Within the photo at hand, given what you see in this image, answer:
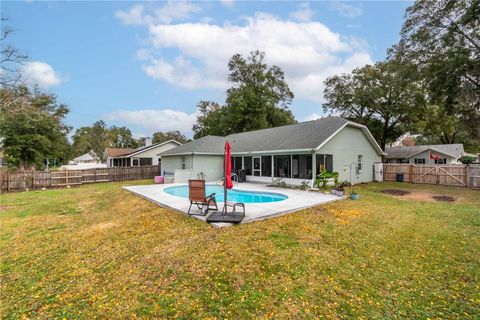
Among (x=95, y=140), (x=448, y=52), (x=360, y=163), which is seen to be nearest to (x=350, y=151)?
(x=360, y=163)

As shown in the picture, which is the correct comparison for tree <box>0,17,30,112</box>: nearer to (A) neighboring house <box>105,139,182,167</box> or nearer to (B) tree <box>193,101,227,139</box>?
(A) neighboring house <box>105,139,182,167</box>

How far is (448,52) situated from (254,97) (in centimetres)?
2250

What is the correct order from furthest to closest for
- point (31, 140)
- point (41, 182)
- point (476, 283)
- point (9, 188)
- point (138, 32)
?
point (31, 140) < point (41, 182) < point (9, 188) < point (138, 32) < point (476, 283)

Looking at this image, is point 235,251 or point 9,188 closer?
point 235,251

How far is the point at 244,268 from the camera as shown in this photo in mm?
4125

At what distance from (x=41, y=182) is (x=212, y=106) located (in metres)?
31.4

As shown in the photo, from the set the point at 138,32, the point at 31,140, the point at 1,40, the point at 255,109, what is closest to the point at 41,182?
the point at 31,140

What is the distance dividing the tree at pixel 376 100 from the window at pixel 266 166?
1622 centimetres

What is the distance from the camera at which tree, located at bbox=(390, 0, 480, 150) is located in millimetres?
12891

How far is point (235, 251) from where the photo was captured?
188 inches

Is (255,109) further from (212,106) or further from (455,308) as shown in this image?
(455,308)

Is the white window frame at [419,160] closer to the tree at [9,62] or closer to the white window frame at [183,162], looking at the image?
the white window frame at [183,162]

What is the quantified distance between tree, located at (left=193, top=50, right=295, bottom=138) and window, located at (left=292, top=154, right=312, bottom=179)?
754 inches

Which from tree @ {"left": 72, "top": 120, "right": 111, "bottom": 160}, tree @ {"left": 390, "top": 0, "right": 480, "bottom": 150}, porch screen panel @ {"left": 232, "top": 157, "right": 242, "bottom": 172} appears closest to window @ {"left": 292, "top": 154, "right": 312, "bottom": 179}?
porch screen panel @ {"left": 232, "top": 157, "right": 242, "bottom": 172}
